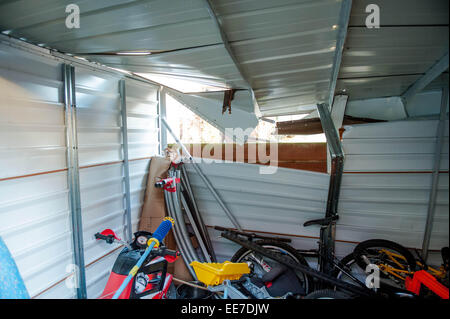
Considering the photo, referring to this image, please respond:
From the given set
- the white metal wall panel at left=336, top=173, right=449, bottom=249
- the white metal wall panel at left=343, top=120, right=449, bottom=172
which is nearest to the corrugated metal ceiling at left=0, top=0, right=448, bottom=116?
the white metal wall panel at left=343, top=120, right=449, bottom=172

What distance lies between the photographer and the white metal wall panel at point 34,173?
1496 millimetres

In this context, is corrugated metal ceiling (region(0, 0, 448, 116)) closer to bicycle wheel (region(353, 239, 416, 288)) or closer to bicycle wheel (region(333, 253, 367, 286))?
bicycle wheel (region(353, 239, 416, 288))

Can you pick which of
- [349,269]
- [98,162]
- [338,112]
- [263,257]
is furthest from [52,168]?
[349,269]

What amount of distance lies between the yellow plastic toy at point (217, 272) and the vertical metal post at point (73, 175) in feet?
3.47

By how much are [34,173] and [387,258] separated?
10.3ft

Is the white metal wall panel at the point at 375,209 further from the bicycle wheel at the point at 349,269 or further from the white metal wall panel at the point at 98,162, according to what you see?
the white metal wall panel at the point at 98,162

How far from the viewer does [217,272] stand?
5.72 ft

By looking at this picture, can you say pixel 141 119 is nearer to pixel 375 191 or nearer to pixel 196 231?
pixel 196 231

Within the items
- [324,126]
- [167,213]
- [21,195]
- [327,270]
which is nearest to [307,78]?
[324,126]

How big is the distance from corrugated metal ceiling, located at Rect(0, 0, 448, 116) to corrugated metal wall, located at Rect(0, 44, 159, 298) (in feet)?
1.09

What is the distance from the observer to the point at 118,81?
247 centimetres

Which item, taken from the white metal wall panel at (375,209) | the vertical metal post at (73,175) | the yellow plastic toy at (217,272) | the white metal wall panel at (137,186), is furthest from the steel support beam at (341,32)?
the white metal wall panel at (137,186)

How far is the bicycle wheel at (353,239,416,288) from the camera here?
1.82 meters
